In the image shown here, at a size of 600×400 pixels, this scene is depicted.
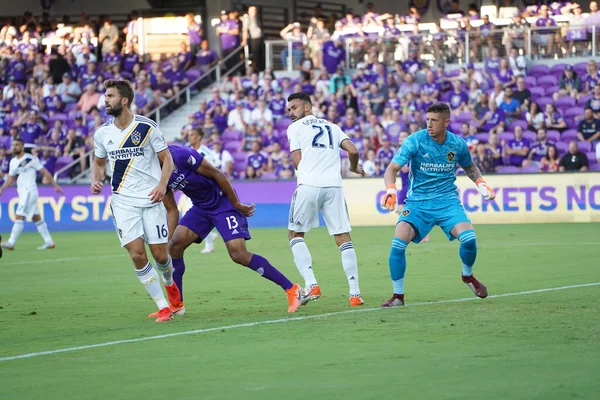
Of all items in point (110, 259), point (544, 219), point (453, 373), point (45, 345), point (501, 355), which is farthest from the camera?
point (544, 219)

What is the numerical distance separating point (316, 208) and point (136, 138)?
7.27 ft

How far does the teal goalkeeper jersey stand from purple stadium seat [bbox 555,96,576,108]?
1781 centimetres

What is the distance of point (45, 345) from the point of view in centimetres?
909

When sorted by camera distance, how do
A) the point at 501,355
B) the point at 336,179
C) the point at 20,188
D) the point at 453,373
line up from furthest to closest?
the point at 20,188 → the point at 336,179 → the point at 501,355 → the point at 453,373

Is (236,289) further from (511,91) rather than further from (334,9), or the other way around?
(334,9)

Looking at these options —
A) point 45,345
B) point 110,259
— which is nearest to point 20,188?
point 110,259

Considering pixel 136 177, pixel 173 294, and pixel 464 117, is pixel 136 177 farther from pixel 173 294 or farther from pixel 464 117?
pixel 464 117

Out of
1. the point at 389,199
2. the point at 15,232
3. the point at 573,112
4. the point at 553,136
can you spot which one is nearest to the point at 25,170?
the point at 15,232

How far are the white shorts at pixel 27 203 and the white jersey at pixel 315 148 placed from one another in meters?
13.1

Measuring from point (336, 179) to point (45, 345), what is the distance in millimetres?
3859

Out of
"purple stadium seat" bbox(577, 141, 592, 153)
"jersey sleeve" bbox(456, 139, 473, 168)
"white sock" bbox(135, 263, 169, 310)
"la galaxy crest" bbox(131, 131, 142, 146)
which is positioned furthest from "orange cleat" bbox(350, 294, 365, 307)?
"purple stadium seat" bbox(577, 141, 592, 153)

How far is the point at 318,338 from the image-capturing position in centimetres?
886

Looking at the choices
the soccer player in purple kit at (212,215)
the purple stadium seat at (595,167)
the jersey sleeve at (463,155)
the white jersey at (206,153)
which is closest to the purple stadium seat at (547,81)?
the purple stadium seat at (595,167)

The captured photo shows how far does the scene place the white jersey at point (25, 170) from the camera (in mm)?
23266
